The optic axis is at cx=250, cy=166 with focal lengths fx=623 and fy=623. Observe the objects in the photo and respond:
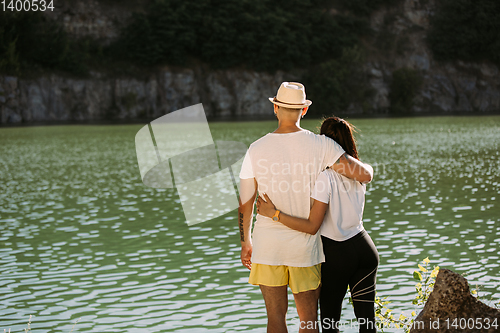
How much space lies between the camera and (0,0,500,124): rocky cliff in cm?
7069

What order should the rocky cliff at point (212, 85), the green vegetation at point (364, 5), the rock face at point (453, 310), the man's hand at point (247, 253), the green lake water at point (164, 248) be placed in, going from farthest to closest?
the green vegetation at point (364, 5), the rocky cliff at point (212, 85), the green lake water at point (164, 248), the man's hand at point (247, 253), the rock face at point (453, 310)

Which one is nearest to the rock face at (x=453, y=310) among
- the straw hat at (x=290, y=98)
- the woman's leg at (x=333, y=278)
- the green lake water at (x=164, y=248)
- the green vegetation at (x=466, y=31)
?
the woman's leg at (x=333, y=278)

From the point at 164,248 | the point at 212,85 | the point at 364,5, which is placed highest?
the point at 364,5

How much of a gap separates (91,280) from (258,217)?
5.82m

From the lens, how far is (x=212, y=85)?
7925cm

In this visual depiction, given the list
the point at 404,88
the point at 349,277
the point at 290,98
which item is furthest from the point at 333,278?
the point at 404,88

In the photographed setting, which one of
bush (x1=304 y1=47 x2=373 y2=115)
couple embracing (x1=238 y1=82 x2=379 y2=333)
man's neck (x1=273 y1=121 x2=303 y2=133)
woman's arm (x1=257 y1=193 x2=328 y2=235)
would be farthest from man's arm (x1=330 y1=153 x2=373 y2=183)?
bush (x1=304 y1=47 x2=373 y2=115)

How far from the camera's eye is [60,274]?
9953 mm

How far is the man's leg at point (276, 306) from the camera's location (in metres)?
4.43

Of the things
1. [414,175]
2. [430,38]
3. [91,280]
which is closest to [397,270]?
[91,280]

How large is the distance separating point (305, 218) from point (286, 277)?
17.4 inches

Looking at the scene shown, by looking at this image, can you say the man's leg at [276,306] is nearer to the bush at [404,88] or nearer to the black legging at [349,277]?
the black legging at [349,277]

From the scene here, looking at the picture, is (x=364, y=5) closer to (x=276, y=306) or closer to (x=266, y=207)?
(x=266, y=207)

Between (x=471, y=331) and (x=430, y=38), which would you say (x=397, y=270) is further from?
(x=430, y=38)
